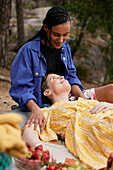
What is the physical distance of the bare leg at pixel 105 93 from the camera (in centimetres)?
378

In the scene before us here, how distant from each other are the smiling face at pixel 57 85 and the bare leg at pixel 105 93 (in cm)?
72

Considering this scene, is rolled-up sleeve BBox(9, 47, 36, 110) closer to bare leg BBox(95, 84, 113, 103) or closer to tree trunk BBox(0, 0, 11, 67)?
bare leg BBox(95, 84, 113, 103)

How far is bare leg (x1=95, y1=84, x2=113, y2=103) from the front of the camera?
12.4ft

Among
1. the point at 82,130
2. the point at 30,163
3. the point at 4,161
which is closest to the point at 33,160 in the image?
the point at 30,163

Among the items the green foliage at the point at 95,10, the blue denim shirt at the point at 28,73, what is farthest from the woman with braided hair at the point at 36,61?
the green foliage at the point at 95,10

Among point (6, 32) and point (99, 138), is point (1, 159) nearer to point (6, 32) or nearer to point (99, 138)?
point (99, 138)

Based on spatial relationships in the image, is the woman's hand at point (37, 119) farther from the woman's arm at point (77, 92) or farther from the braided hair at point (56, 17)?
the braided hair at point (56, 17)

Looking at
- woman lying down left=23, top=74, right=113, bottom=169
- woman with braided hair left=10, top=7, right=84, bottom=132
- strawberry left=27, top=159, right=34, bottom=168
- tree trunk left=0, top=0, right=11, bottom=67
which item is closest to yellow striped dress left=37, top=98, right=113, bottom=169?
woman lying down left=23, top=74, right=113, bottom=169

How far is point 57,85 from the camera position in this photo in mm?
3404

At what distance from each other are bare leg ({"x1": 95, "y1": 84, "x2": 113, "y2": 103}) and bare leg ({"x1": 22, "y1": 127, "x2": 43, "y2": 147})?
56.9 inches

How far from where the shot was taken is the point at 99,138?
2736 millimetres

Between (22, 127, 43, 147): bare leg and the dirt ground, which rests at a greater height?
(22, 127, 43, 147): bare leg

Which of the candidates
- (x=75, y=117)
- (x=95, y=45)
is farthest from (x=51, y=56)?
(x=95, y=45)

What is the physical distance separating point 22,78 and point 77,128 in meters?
1.05
